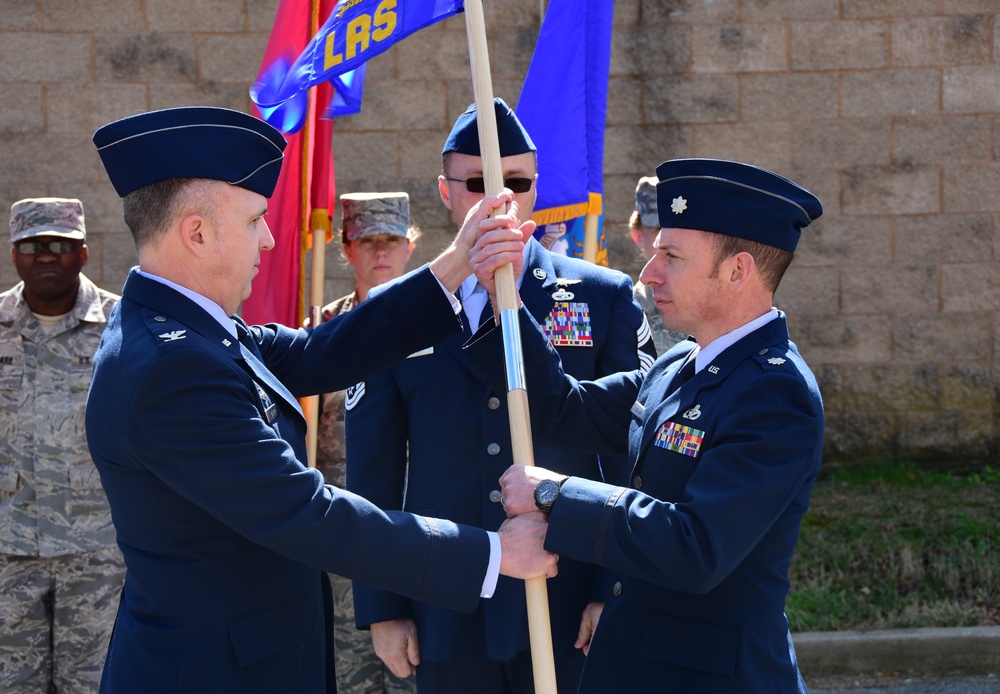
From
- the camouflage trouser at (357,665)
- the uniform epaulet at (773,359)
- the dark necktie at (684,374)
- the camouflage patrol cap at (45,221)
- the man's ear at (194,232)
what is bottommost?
the camouflage trouser at (357,665)

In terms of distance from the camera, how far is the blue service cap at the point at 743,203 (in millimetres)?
2463

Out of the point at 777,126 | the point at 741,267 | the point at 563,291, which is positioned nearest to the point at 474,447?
the point at 563,291

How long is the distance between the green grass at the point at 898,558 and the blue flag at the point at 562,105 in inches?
97.8

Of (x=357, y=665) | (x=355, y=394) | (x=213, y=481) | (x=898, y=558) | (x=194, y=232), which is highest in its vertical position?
(x=194, y=232)

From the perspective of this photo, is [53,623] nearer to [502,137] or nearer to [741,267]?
[502,137]

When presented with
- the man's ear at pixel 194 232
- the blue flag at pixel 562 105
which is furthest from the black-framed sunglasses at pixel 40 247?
the man's ear at pixel 194 232

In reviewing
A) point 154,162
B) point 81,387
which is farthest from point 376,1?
point 81,387

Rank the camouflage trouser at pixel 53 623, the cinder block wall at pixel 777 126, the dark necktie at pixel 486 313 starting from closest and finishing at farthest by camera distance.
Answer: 1. the dark necktie at pixel 486 313
2. the camouflage trouser at pixel 53 623
3. the cinder block wall at pixel 777 126

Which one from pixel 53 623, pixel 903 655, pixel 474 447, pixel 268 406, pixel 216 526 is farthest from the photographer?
pixel 903 655

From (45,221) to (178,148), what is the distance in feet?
9.01

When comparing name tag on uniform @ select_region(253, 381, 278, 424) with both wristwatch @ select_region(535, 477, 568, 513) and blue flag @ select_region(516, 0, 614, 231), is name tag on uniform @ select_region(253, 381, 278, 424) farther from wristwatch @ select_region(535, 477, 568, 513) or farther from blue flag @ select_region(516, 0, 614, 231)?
blue flag @ select_region(516, 0, 614, 231)

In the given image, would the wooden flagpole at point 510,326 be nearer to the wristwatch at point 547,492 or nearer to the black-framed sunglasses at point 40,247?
the wristwatch at point 547,492

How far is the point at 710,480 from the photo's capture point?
2.24 metres

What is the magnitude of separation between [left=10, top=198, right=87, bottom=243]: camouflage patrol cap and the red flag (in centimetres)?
79
